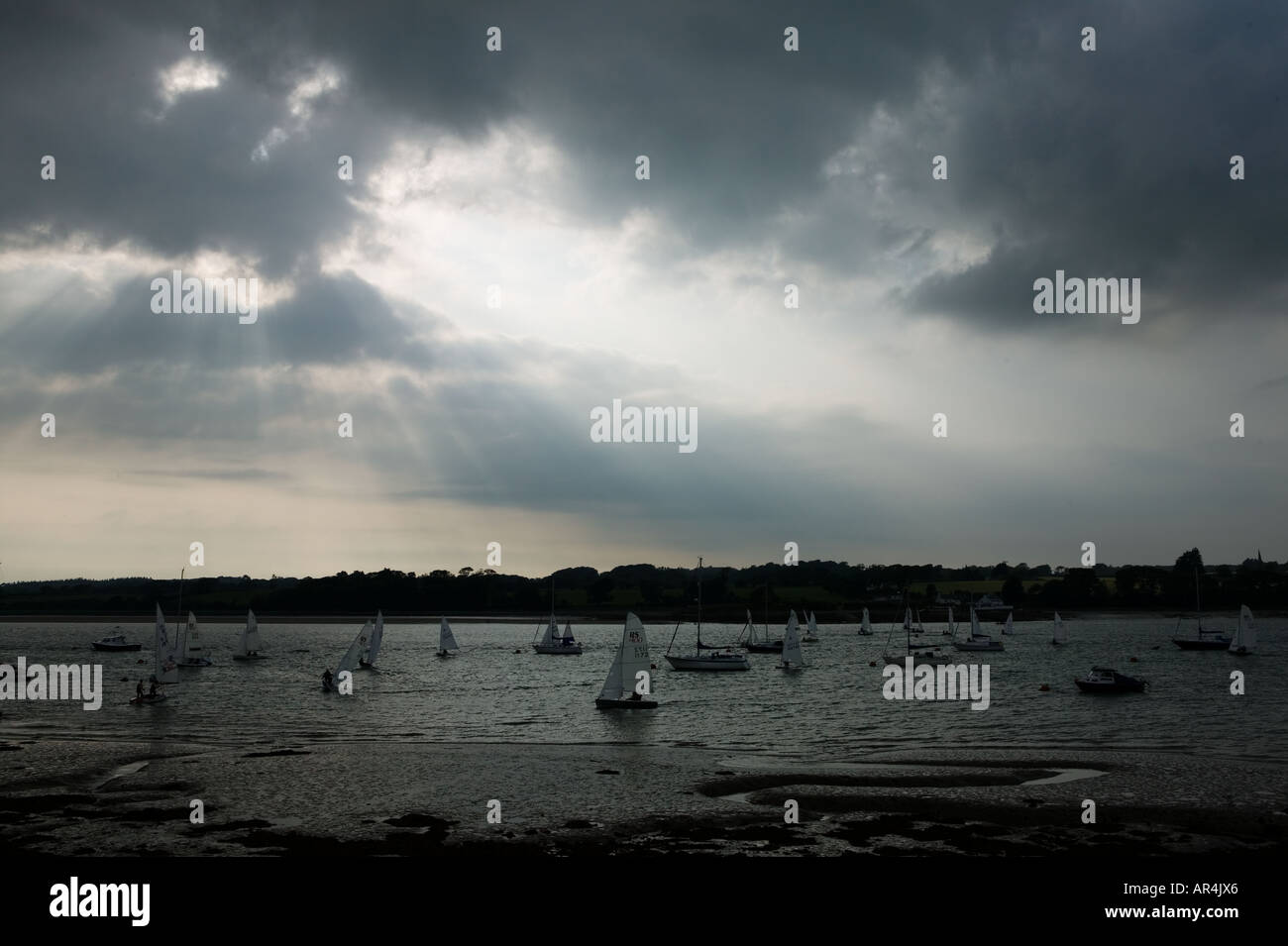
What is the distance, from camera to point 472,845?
24.1 meters

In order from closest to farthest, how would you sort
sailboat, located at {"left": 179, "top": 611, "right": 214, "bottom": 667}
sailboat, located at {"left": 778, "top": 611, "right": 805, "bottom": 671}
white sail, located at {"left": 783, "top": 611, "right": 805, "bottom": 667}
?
sailboat, located at {"left": 179, "top": 611, "right": 214, "bottom": 667}
sailboat, located at {"left": 778, "top": 611, "right": 805, "bottom": 671}
white sail, located at {"left": 783, "top": 611, "right": 805, "bottom": 667}

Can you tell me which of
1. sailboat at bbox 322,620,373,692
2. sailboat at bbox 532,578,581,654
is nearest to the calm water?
sailboat at bbox 322,620,373,692

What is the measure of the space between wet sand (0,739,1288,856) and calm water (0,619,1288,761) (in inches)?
200

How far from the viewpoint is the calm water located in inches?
1783

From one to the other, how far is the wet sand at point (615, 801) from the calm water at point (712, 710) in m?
5.08


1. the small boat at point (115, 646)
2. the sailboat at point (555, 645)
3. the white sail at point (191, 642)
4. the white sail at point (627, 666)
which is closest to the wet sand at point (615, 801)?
Answer: the white sail at point (627, 666)

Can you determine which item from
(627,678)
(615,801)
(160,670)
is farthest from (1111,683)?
(160,670)

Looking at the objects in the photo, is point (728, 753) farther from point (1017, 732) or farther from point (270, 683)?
point (270, 683)

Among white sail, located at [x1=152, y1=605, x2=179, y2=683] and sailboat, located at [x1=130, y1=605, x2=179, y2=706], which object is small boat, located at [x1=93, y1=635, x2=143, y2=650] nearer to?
sailboat, located at [x1=130, y1=605, x2=179, y2=706]

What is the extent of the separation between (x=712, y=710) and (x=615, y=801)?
29.8m
